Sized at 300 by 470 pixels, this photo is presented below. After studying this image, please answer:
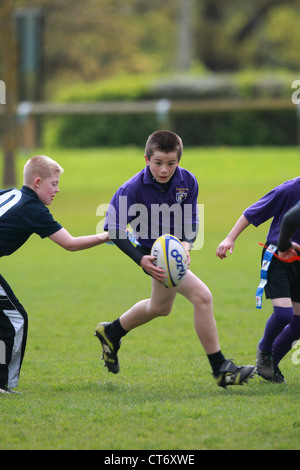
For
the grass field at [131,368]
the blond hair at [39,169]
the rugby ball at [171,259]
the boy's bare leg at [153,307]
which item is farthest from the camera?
the boy's bare leg at [153,307]

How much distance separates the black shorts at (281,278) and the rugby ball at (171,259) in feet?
2.22

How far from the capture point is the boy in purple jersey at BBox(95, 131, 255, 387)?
545 cm

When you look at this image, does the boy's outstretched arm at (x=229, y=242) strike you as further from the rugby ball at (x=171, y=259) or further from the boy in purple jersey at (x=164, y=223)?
the rugby ball at (x=171, y=259)

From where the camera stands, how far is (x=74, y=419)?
476cm

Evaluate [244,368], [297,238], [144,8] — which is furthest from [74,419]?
[144,8]

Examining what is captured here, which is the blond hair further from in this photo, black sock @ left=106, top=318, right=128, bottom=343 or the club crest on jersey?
black sock @ left=106, top=318, right=128, bottom=343

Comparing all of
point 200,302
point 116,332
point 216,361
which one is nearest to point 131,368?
point 116,332

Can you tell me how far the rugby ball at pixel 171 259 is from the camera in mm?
5305

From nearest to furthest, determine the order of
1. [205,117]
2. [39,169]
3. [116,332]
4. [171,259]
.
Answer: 1. [171,259]
2. [39,169]
3. [116,332]
4. [205,117]

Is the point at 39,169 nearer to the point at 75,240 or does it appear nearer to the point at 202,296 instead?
the point at 75,240

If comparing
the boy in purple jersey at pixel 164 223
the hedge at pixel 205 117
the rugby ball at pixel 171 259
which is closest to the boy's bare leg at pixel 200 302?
the boy in purple jersey at pixel 164 223

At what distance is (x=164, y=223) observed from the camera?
573 cm

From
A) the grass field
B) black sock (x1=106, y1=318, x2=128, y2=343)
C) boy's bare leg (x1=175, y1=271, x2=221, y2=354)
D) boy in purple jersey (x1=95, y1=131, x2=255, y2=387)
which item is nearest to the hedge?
the grass field

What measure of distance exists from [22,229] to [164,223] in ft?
3.32
